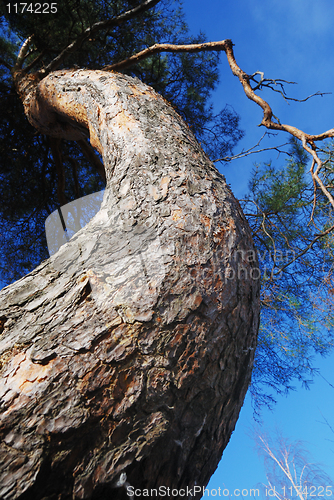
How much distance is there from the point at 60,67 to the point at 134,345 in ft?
11.1

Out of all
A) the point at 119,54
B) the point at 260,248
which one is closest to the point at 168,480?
the point at 260,248

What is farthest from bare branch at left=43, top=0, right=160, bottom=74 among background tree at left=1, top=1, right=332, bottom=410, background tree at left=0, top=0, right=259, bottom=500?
background tree at left=0, top=0, right=259, bottom=500

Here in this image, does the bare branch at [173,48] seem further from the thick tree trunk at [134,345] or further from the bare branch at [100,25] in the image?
the thick tree trunk at [134,345]

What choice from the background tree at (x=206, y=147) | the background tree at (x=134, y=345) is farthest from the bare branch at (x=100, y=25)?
the background tree at (x=134, y=345)

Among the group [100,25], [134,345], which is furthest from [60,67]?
Result: [134,345]

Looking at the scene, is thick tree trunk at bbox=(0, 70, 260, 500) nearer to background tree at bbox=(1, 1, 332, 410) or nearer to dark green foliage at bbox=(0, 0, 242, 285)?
background tree at bbox=(1, 1, 332, 410)

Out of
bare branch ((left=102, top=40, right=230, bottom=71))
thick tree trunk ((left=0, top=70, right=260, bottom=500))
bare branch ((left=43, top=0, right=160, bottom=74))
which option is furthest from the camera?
bare branch ((left=43, top=0, right=160, bottom=74))

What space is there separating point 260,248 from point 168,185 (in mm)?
1794

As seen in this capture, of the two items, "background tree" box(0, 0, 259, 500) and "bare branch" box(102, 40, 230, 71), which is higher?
"bare branch" box(102, 40, 230, 71)

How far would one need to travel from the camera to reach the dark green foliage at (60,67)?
2777mm

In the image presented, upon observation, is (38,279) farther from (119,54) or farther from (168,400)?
(119,54)

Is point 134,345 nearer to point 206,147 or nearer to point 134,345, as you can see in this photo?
point 134,345

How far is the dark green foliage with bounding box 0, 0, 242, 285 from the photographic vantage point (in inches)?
109

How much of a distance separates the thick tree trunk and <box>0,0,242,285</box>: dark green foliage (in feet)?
8.19
